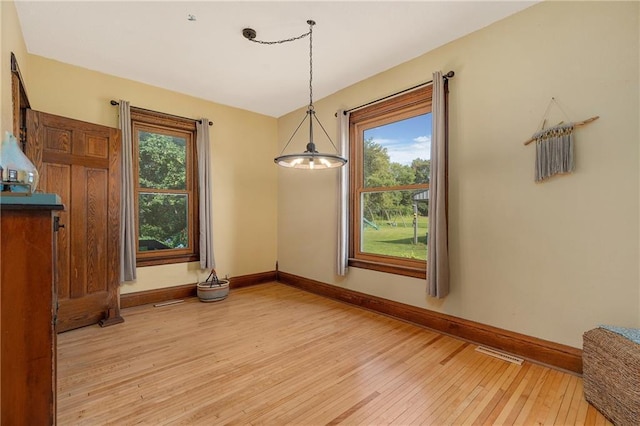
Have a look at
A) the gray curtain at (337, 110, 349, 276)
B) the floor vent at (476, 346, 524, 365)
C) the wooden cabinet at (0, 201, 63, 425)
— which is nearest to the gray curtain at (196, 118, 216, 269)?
the gray curtain at (337, 110, 349, 276)

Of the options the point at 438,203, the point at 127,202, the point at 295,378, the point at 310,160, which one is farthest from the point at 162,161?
the point at 438,203

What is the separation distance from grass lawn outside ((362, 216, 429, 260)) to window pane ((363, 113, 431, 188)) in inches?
19.3

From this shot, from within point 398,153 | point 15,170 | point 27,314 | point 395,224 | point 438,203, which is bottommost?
point 27,314

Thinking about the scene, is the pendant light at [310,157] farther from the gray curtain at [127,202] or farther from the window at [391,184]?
the gray curtain at [127,202]

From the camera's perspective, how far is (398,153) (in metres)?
3.54

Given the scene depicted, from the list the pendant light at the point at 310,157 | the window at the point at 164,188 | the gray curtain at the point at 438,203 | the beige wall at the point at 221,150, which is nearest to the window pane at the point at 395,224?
the gray curtain at the point at 438,203

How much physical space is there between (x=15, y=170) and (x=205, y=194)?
9.15 ft

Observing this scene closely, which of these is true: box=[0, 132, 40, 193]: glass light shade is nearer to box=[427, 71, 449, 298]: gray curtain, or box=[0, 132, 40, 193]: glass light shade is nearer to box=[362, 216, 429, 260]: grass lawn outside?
box=[427, 71, 449, 298]: gray curtain

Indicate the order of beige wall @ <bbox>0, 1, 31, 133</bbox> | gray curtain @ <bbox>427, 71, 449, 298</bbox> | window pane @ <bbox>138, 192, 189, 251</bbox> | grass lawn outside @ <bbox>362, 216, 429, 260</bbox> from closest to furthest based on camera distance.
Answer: beige wall @ <bbox>0, 1, 31, 133</bbox> < gray curtain @ <bbox>427, 71, 449, 298</bbox> < grass lawn outside @ <bbox>362, 216, 429, 260</bbox> < window pane @ <bbox>138, 192, 189, 251</bbox>

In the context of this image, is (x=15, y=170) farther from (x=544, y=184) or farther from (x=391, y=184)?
(x=544, y=184)

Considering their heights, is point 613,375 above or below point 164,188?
below

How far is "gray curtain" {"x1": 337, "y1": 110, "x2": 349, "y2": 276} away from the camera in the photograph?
384cm

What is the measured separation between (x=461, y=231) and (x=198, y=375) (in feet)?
8.77

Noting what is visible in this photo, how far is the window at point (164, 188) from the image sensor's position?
154 inches
